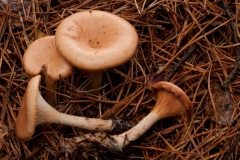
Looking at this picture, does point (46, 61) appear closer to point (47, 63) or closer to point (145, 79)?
point (47, 63)

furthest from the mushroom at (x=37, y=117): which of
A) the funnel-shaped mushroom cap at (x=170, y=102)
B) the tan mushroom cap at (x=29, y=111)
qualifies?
the funnel-shaped mushroom cap at (x=170, y=102)

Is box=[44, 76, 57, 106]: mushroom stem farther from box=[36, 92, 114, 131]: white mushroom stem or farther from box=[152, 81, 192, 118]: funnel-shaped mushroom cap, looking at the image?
box=[152, 81, 192, 118]: funnel-shaped mushroom cap

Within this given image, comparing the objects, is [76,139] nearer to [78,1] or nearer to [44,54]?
[44,54]

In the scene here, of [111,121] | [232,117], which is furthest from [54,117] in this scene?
[232,117]

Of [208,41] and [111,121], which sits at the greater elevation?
[208,41]

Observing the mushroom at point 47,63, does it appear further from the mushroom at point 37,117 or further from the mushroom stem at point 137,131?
the mushroom stem at point 137,131

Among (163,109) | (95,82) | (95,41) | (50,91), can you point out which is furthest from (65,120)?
(163,109)

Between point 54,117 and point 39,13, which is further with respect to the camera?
point 39,13
